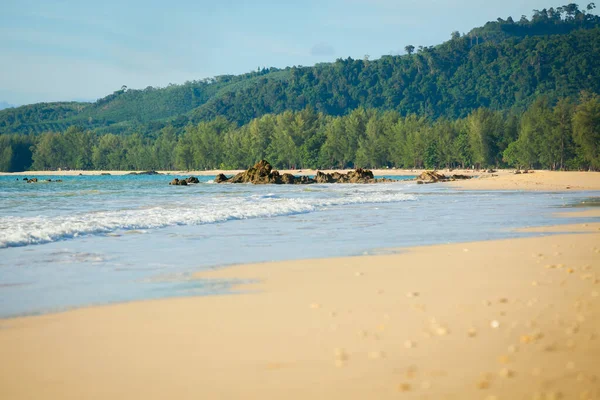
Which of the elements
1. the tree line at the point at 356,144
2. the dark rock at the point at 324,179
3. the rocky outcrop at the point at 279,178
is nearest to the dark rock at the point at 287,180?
the rocky outcrop at the point at 279,178

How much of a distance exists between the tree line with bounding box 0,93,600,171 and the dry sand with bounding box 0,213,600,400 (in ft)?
270

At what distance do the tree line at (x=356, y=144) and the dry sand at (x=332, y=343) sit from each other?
82.2m

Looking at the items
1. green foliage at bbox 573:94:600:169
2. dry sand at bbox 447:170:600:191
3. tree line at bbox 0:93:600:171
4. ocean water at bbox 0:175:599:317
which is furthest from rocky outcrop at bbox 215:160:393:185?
ocean water at bbox 0:175:599:317

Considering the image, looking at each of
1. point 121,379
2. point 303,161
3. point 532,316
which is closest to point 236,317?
point 121,379

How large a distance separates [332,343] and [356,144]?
432 feet

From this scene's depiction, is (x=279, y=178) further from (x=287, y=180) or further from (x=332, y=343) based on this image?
(x=332, y=343)

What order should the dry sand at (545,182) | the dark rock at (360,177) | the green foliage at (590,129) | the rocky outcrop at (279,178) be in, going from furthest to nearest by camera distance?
the green foliage at (590,129), the dark rock at (360,177), the rocky outcrop at (279,178), the dry sand at (545,182)

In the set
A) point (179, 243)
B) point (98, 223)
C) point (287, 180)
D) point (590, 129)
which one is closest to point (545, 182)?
point (287, 180)

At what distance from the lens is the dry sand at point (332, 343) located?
4.39 meters

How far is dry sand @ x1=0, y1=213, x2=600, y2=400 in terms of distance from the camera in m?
4.39

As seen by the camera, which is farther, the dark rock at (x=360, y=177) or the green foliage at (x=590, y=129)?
the green foliage at (x=590, y=129)

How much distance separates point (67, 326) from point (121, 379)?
1886 millimetres

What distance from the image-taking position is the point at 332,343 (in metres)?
5.40

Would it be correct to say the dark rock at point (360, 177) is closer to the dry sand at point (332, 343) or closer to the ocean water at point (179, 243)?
the ocean water at point (179, 243)
